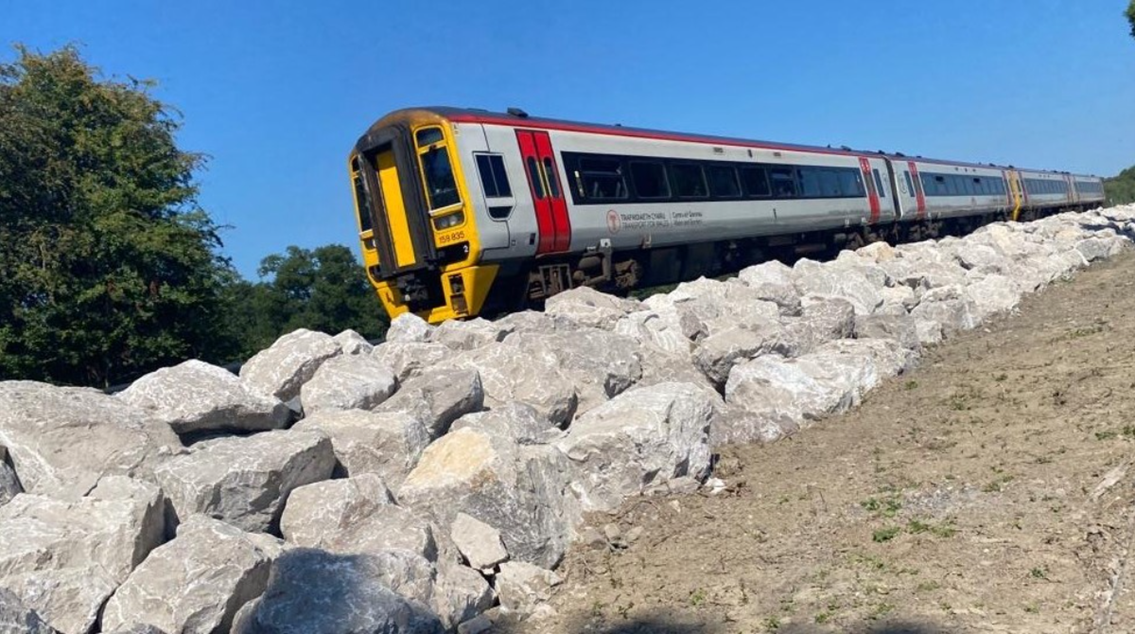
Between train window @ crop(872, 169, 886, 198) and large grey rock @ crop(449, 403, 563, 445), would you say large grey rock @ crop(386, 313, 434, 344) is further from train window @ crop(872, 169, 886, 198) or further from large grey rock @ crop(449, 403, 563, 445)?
train window @ crop(872, 169, 886, 198)

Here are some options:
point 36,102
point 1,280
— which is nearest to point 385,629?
point 1,280

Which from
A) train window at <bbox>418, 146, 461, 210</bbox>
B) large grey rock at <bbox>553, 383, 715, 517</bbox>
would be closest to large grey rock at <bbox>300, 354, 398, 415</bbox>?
large grey rock at <bbox>553, 383, 715, 517</bbox>

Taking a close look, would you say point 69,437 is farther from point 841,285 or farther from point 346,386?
point 841,285

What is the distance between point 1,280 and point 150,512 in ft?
47.6

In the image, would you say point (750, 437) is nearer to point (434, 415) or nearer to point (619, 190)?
point (434, 415)

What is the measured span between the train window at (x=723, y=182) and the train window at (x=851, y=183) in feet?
17.3

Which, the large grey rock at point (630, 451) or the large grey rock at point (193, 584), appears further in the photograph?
the large grey rock at point (630, 451)

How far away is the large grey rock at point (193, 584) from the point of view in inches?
138

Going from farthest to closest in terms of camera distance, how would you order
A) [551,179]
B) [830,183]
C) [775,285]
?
[830,183] < [551,179] < [775,285]

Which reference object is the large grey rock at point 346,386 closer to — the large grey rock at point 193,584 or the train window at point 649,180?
the large grey rock at point 193,584

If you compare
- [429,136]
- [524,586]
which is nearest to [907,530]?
[524,586]

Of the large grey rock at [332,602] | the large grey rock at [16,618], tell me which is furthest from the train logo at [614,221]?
the large grey rock at [16,618]

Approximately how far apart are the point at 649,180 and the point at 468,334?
22.7ft

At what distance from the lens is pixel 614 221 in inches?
508
